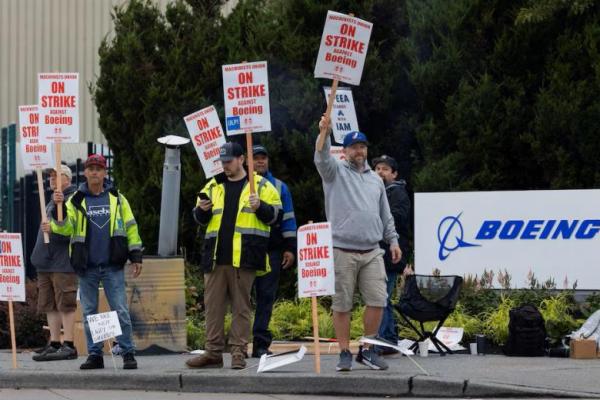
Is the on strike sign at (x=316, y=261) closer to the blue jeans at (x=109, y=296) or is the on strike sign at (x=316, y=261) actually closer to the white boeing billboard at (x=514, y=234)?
the blue jeans at (x=109, y=296)

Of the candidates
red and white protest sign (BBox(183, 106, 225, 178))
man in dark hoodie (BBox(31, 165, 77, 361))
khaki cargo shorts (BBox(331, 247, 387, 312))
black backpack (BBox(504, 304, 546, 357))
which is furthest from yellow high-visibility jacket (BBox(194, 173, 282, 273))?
black backpack (BBox(504, 304, 546, 357))

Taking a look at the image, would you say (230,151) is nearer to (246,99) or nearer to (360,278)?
(246,99)

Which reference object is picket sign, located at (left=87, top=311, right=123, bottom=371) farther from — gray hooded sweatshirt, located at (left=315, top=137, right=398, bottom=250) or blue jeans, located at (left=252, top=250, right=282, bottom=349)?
gray hooded sweatshirt, located at (left=315, top=137, right=398, bottom=250)

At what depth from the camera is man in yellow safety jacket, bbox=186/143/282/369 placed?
37.5ft

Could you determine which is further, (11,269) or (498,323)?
(498,323)

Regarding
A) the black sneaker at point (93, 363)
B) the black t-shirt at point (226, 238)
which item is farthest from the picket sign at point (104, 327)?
the black t-shirt at point (226, 238)

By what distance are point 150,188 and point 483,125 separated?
4.62 metres

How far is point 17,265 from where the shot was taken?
1256 centimetres

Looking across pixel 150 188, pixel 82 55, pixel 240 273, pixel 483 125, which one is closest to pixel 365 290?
pixel 240 273

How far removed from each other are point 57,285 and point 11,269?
74cm

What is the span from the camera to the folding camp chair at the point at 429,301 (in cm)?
1274

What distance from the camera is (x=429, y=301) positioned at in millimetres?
12797

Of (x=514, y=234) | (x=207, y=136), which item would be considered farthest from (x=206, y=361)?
(x=514, y=234)

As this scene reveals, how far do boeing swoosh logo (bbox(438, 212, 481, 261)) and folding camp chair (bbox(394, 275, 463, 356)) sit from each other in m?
1.95
